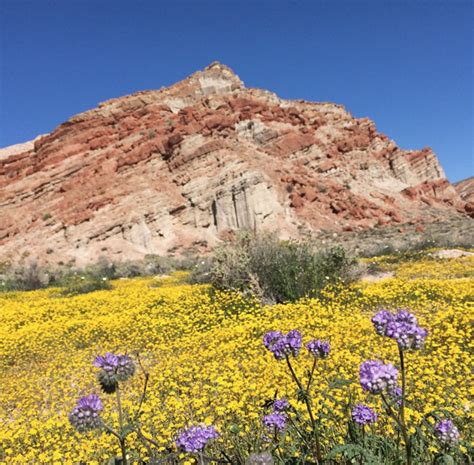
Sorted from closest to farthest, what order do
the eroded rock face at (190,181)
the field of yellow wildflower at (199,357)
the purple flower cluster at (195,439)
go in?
the purple flower cluster at (195,439)
the field of yellow wildflower at (199,357)
the eroded rock face at (190,181)

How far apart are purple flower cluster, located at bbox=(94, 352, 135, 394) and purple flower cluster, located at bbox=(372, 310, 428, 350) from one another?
1948mm

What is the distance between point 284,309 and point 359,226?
1485 inches

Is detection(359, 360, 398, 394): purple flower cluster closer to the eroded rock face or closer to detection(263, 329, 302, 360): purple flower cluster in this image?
→ detection(263, 329, 302, 360): purple flower cluster

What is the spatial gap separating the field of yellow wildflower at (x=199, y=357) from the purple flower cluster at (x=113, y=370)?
1.75 feet

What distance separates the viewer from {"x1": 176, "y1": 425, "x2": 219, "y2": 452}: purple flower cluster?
105 inches

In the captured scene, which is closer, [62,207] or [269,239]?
[269,239]

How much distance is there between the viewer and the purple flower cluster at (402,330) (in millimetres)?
2459

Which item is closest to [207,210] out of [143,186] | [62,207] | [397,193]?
[143,186]

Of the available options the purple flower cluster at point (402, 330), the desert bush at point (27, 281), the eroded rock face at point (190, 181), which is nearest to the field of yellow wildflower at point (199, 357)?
the purple flower cluster at point (402, 330)

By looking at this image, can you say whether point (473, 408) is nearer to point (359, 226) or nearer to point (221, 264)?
point (221, 264)

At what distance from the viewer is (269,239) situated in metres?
16.4

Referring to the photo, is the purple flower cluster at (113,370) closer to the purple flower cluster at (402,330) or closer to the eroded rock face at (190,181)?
the purple flower cluster at (402,330)

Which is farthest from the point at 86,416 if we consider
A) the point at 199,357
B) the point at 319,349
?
the point at 199,357

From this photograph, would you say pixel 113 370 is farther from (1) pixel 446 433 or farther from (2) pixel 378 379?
(1) pixel 446 433
